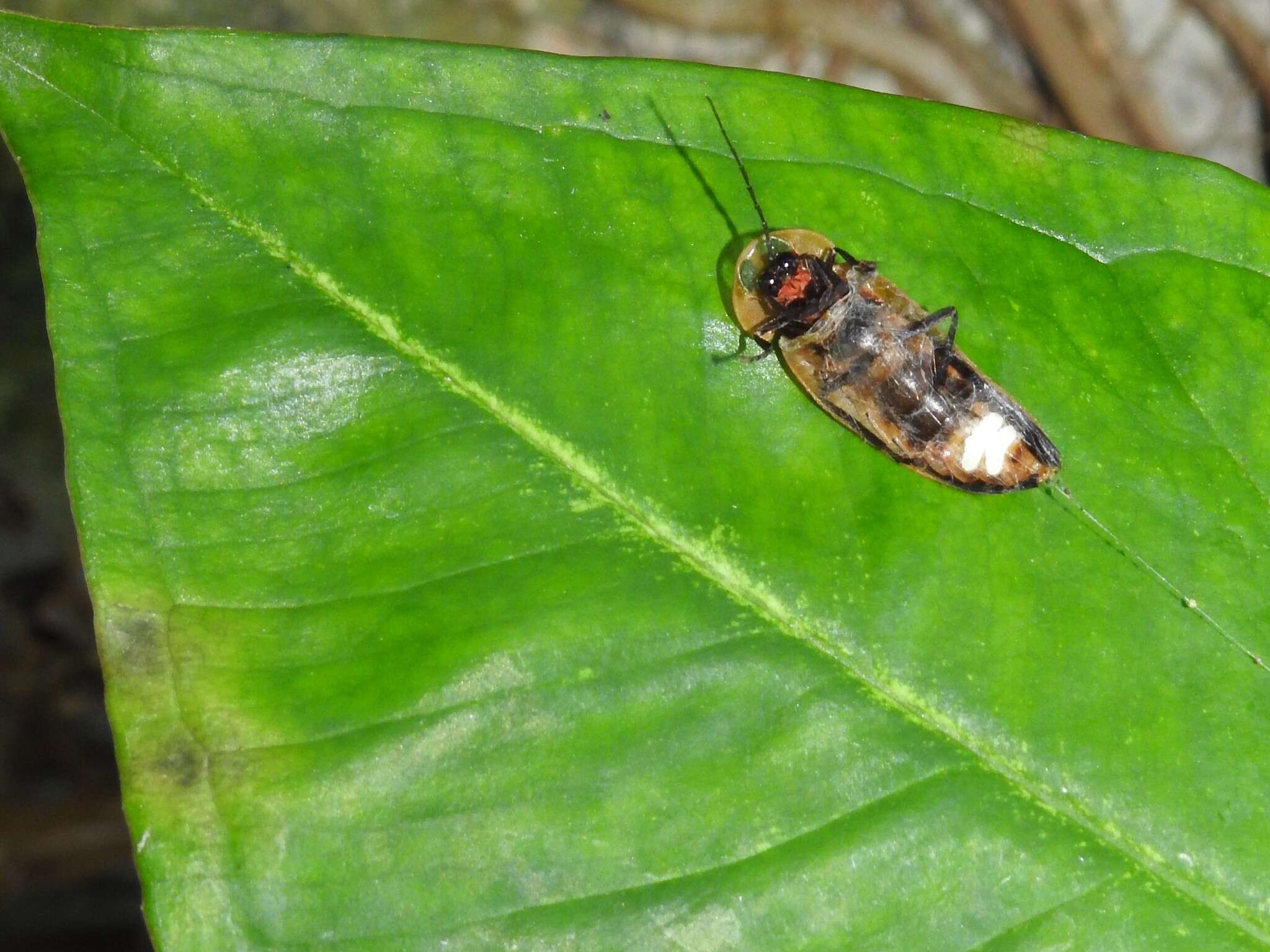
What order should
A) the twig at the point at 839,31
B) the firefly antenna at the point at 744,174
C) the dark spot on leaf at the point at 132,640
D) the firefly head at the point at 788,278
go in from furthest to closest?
1. the twig at the point at 839,31
2. the firefly head at the point at 788,278
3. the firefly antenna at the point at 744,174
4. the dark spot on leaf at the point at 132,640

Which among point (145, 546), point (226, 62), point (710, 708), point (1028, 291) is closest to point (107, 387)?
point (145, 546)

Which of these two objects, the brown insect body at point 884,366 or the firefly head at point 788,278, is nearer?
the brown insect body at point 884,366

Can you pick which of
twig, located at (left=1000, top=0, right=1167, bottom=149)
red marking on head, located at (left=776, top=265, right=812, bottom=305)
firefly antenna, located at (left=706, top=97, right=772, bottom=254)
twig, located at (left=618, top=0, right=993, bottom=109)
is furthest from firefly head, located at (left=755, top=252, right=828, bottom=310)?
twig, located at (left=1000, top=0, right=1167, bottom=149)

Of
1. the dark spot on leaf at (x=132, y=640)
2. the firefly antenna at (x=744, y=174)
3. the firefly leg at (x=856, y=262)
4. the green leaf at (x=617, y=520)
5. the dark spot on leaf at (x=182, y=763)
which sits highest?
the firefly antenna at (x=744, y=174)

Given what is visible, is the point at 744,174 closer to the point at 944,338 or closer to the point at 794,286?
the point at 794,286

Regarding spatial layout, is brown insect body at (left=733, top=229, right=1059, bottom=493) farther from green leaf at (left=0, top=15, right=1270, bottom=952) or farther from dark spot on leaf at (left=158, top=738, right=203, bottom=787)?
dark spot on leaf at (left=158, top=738, right=203, bottom=787)

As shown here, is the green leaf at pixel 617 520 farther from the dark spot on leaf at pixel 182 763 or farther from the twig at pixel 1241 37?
the twig at pixel 1241 37

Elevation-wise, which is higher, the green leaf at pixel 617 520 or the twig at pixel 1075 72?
the twig at pixel 1075 72

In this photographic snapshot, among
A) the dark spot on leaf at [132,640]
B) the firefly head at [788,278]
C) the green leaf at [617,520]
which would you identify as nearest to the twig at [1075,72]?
the green leaf at [617,520]

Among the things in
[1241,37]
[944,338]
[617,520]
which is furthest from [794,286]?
[1241,37]
